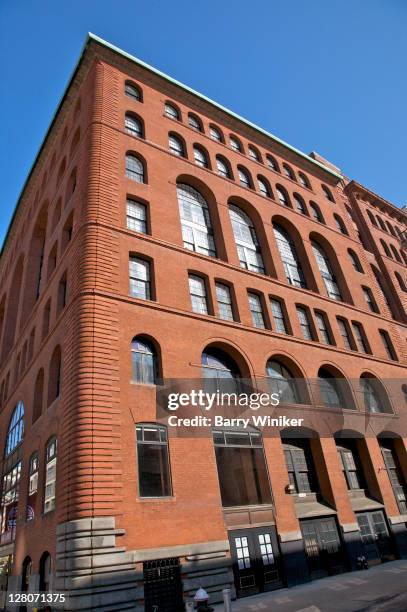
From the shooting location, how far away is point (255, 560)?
16188 mm

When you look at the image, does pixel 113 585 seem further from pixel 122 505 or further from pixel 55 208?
A: pixel 55 208

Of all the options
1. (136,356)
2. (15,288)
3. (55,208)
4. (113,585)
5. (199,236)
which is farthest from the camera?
(15,288)

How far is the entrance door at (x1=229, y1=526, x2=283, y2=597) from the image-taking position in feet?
51.1

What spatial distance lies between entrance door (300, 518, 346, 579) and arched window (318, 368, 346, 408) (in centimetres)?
644

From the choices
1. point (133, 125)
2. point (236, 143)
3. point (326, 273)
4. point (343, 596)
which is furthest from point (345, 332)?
point (133, 125)

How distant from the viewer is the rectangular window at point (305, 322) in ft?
84.6

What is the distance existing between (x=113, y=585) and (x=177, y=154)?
23838mm

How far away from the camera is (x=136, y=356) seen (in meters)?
17.3

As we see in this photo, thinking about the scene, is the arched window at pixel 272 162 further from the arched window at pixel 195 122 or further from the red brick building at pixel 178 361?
the arched window at pixel 195 122

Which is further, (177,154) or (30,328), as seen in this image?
(177,154)

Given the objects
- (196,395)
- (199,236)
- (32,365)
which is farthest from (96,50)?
(196,395)

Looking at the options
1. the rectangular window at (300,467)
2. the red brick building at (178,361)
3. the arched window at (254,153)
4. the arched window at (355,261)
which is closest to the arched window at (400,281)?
the red brick building at (178,361)

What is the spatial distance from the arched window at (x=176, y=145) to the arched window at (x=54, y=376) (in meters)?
15.4

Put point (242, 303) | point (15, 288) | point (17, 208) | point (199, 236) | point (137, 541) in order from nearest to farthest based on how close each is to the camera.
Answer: point (137, 541)
point (242, 303)
point (199, 236)
point (15, 288)
point (17, 208)
